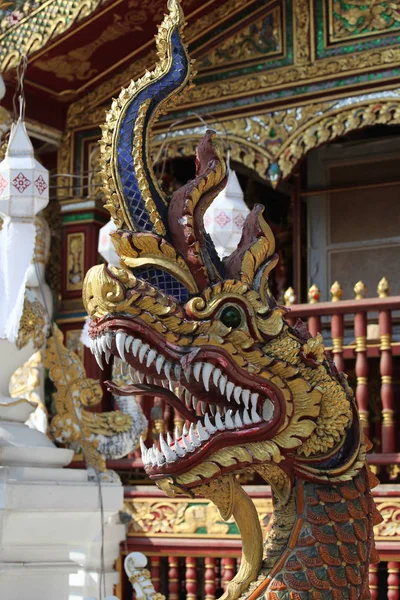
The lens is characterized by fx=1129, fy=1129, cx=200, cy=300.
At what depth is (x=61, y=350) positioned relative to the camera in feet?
15.3

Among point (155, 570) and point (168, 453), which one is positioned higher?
point (168, 453)

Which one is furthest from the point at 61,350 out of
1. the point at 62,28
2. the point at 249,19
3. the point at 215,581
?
the point at 249,19

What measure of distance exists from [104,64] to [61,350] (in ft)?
11.7

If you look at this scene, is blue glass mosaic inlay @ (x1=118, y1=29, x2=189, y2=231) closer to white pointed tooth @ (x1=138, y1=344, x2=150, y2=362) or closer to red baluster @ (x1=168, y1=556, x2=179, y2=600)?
white pointed tooth @ (x1=138, y1=344, x2=150, y2=362)

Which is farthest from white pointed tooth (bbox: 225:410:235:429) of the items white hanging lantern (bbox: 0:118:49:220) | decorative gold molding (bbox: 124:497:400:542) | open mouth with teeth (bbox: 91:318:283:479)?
decorative gold molding (bbox: 124:497:400:542)

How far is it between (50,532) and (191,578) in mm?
1830

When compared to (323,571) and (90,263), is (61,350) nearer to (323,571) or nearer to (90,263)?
(323,571)

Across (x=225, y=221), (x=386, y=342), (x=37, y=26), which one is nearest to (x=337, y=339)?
(x=386, y=342)

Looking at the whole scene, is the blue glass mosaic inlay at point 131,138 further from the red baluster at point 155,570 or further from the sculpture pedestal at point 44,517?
the red baluster at point 155,570

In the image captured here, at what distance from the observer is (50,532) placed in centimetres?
386

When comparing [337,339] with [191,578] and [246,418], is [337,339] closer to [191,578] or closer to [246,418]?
[191,578]

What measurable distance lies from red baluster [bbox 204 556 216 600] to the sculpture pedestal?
130 cm

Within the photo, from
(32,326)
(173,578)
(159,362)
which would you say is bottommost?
(173,578)

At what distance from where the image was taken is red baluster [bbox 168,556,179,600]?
5.52 metres
